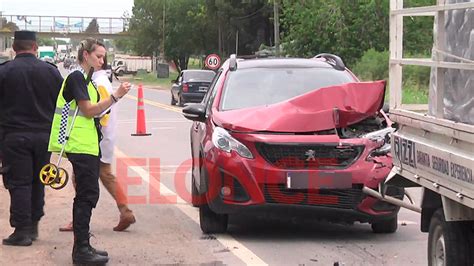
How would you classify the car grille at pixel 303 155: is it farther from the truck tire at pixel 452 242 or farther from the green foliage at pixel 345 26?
the green foliage at pixel 345 26

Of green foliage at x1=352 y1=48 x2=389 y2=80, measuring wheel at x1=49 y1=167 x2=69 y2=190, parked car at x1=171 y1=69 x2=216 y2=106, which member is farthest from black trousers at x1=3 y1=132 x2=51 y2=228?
green foliage at x1=352 y1=48 x2=389 y2=80

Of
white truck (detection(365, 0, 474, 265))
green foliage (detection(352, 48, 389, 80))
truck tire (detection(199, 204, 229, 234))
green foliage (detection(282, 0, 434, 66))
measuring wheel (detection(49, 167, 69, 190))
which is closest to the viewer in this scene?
white truck (detection(365, 0, 474, 265))

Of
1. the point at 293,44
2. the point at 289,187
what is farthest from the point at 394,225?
the point at 293,44

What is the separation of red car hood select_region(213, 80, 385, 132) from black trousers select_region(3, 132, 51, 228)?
5.57 feet

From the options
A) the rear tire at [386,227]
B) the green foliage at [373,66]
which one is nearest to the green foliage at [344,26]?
the green foliage at [373,66]

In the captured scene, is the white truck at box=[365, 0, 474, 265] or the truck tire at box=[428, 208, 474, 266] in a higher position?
the white truck at box=[365, 0, 474, 265]

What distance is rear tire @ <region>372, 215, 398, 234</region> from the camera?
7.12 meters

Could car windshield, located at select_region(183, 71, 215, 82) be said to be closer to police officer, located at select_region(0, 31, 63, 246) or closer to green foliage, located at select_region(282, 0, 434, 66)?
green foliage, located at select_region(282, 0, 434, 66)

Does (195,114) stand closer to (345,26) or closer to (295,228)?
(295,228)

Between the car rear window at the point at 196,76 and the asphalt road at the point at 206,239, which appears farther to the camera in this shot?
the car rear window at the point at 196,76

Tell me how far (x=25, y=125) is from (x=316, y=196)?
2.73 meters

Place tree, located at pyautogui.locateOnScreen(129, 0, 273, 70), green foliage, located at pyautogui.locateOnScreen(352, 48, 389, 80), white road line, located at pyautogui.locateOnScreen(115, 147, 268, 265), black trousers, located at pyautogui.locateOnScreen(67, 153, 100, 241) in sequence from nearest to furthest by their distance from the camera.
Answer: black trousers, located at pyautogui.locateOnScreen(67, 153, 100, 241) → white road line, located at pyautogui.locateOnScreen(115, 147, 268, 265) → green foliage, located at pyautogui.locateOnScreen(352, 48, 389, 80) → tree, located at pyautogui.locateOnScreen(129, 0, 273, 70)

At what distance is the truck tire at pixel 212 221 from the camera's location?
706 cm

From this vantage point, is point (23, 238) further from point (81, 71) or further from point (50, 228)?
point (81, 71)
